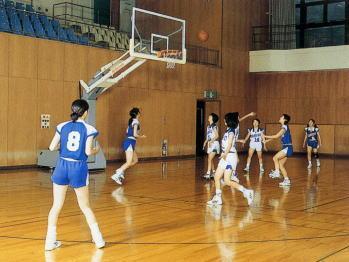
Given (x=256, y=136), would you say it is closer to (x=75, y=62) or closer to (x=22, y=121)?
(x=75, y=62)

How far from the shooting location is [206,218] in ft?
26.8

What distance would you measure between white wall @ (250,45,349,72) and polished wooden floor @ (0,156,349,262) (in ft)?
37.7

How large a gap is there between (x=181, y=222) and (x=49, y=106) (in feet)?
32.6

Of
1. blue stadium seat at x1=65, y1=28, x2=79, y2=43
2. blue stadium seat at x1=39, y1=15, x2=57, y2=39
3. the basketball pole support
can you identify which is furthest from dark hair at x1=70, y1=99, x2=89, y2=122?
blue stadium seat at x1=65, y1=28, x2=79, y2=43

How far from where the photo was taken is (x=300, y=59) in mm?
24219

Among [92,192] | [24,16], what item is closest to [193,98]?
[24,16]

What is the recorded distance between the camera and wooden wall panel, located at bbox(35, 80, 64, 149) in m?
16.2

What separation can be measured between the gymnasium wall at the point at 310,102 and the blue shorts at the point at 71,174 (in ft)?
66.4

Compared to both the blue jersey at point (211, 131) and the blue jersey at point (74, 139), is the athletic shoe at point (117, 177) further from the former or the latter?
the blue jersey at point (74, 139)

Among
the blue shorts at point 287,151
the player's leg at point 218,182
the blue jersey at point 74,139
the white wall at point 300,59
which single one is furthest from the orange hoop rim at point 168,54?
the blue jersey at point 74,139

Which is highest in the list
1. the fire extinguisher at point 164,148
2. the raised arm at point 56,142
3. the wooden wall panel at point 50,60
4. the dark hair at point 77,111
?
the wooden wall panel at point 50,60

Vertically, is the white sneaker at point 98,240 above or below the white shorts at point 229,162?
below

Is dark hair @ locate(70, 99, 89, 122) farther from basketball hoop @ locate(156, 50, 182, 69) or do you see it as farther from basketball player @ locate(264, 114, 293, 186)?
basketball hoop @ locate(156, 50, 182, 69)

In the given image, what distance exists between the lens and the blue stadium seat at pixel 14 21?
52.5 ft
